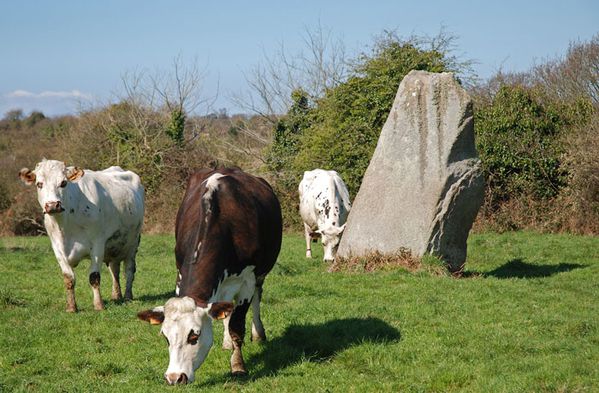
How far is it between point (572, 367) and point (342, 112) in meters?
21.5

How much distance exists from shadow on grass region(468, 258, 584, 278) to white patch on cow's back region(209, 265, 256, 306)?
299 inches

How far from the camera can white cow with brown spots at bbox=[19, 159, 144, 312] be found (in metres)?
11.6

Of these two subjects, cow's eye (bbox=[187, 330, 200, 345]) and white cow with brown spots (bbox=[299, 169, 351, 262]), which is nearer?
cow's eye (bbox=[187, 330, 200, 345])

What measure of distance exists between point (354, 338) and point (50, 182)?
514 cm

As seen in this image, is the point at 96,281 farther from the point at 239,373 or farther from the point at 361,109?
the point at 361,109

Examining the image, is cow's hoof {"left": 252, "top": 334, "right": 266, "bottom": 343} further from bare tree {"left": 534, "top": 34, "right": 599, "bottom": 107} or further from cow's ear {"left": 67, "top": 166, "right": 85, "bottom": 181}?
bare tree {"left": 534, "top": 34, "right": 599, "bottom": 107}

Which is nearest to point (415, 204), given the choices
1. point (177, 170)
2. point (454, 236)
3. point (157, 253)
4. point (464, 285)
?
point (454, 236)

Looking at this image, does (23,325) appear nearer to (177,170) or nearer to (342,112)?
(342,112)

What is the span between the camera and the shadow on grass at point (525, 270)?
15.7 m

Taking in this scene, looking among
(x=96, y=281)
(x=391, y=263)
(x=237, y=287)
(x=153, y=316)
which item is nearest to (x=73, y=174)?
(x=96, y=281)

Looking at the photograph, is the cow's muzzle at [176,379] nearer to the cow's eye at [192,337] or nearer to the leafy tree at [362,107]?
the cow's eye at [192,337]

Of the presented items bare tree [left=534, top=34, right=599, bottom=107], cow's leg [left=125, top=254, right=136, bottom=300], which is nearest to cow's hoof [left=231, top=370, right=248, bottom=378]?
cow's leg [left=125, top=254, right=136, bottom=300]

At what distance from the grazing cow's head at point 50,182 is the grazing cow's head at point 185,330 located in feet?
14.9

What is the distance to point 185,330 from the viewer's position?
283 inches
